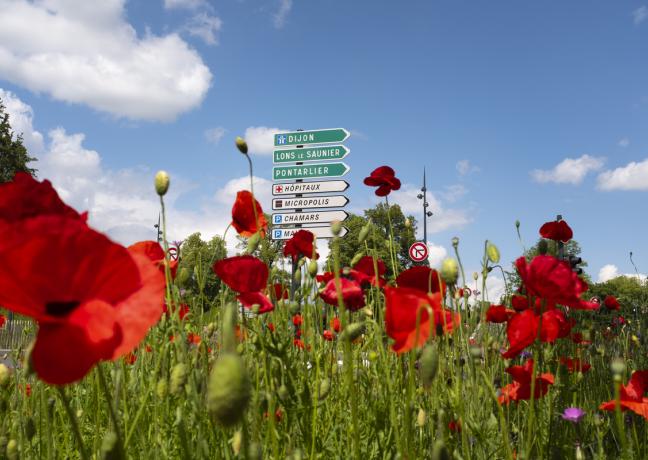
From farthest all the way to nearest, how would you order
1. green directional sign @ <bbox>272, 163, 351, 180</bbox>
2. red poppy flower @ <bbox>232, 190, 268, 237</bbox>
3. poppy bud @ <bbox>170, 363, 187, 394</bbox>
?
green directional sign @ <bbox>272, 163, 351, 180</bbox> < red poppy flower @ <bbox>232, 190, 268, 237</bbox> < poppy bud @ <bbox>170, 363, 187, 394</bbox>

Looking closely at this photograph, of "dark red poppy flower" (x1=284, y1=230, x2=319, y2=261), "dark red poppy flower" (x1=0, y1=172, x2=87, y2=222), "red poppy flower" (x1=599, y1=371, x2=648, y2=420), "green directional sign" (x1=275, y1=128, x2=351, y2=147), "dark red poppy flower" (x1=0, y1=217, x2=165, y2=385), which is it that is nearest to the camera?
"dark red poppy flower" (x1=0, y1=217, x2=165, y2=385)

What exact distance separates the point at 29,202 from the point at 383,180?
196 cm

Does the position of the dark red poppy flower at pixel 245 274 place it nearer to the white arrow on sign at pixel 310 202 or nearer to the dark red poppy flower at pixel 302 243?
the dark red poppy flower at pixel 302 243

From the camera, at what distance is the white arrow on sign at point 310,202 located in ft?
32.6

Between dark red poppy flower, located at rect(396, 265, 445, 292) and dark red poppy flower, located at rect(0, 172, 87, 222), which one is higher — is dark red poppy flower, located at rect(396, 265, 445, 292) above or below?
below

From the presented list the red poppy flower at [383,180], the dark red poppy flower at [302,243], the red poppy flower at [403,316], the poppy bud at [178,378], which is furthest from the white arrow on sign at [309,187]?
the red poppy flower at [403,316]

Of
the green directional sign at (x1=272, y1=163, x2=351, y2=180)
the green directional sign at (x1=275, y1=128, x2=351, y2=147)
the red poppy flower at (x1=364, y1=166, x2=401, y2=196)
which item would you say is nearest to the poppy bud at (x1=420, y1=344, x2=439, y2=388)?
the red poppy flower at (x1=364, y1=166, x2=401, y2=196)

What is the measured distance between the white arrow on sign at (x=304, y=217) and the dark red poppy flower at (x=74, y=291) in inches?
354

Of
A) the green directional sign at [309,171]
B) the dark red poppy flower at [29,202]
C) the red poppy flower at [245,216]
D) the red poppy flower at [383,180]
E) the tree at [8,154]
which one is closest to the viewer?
the dark red poppy flower at [29,202]

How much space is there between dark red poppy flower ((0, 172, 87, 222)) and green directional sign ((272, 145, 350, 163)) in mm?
8635

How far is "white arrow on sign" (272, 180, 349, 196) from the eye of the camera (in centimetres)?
989

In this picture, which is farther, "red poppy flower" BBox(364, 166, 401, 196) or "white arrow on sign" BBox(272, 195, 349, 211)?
"white arrow on sign" BBox(272, 195, 349, 211)

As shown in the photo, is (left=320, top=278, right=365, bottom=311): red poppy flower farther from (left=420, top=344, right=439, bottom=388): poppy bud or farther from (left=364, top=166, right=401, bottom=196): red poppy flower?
(left=364, top=166, right=401, bottom=196): red poppy flower

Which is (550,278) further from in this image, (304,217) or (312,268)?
(304,217)
